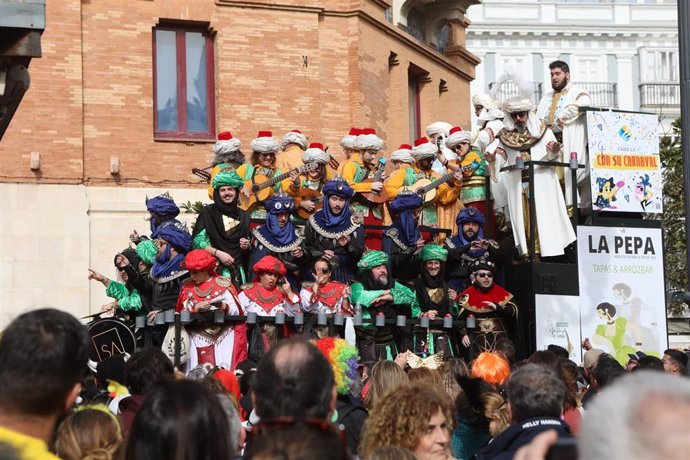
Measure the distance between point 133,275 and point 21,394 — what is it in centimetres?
1058

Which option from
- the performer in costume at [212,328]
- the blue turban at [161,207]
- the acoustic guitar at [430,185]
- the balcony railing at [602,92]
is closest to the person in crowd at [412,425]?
the performer in costume at [212,328]

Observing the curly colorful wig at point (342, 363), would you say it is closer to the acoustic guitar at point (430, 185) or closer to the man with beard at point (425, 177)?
the acoustic guitar at point (430, 185)

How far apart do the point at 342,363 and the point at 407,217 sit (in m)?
7.39

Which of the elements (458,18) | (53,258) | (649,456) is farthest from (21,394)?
(458,18)

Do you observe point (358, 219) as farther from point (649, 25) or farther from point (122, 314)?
point (649, 25)

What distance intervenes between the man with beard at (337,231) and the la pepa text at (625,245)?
2846 millimetres

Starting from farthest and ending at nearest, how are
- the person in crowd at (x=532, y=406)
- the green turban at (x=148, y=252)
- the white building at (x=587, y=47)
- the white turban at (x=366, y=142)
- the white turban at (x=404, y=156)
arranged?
the white building at (x=587, y=47) < the white turban at (x=404, y=156) < the white turban at (x=366, y=142) < the green turban at (x=148, y=252) < the person in crowd at (x=532, y=406)

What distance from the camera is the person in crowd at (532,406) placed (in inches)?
240

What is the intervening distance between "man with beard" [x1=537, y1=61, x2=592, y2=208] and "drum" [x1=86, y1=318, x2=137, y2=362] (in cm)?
516

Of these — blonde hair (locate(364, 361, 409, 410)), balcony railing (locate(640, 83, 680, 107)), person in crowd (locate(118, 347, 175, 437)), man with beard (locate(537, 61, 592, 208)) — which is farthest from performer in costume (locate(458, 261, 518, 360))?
balcony railing (locate(640, 83, 680, 107))

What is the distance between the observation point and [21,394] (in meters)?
4.21

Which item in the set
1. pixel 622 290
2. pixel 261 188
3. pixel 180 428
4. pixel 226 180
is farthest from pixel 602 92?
pixel 180 428

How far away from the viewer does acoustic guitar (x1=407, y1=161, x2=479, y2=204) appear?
15523 mm

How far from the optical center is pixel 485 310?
14.4m
